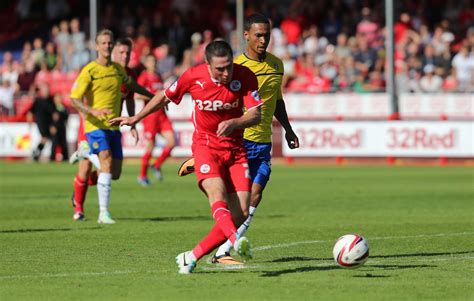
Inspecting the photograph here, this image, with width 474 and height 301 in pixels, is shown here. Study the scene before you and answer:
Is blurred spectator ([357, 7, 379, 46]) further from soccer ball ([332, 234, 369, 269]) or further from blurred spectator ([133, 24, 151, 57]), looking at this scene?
soccer ball ([332, 234, 369, 269])

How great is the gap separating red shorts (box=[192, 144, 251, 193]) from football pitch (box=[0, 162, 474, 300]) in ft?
2.68

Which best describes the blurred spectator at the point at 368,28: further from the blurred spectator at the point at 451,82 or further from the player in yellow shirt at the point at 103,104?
the player in yellow shirt at the point at 103,104

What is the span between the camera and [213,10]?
40406 mm

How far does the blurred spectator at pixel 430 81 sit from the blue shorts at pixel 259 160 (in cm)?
2014

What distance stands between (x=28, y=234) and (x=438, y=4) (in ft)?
78.4

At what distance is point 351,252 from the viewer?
10883mm

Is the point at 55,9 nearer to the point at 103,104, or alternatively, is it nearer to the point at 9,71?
the point at 9,71

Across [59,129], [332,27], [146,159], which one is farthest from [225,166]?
[332,27]

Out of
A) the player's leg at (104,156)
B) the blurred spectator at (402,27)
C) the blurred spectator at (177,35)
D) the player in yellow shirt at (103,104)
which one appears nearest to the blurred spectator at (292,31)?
the blurred spectator at (402,27)

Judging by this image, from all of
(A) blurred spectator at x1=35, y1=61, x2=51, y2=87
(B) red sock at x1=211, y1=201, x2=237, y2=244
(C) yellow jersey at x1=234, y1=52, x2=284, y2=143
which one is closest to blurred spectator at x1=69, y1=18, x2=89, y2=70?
(A) blurred spectator at x1=35, y1=61, x2=51, y2=87

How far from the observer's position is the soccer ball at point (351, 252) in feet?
35.7

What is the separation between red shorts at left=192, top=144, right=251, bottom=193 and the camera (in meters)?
10.9

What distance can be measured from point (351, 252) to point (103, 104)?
6.57m

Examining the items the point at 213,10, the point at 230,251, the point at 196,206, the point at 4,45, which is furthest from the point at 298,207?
the point at 4,45
